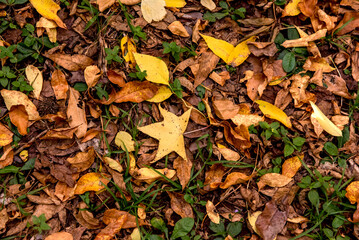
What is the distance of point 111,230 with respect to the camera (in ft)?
6.97

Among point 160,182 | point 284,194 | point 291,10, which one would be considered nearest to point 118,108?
point 160,182

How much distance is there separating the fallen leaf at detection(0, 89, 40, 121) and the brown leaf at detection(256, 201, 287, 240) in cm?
171

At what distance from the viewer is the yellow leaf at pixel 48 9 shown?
2342 mm

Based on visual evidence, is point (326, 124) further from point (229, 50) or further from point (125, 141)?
point (125, 141)

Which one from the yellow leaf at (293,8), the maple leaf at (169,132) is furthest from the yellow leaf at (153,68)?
the yellow leaf at (293,8)

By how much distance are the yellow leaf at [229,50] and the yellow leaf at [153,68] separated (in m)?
0.41

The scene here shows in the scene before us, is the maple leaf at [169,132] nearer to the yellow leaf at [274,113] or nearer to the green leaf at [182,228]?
the green leaf at [182,228]

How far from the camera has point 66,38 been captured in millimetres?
2406

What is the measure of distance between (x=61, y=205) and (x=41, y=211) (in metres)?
0.14

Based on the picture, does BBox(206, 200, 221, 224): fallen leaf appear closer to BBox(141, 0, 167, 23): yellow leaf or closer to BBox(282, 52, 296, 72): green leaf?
BBox(282, 52, 296, 72): green leaf

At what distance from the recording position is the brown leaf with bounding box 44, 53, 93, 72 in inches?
92.4

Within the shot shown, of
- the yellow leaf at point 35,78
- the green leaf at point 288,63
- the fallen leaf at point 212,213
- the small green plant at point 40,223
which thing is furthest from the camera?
the green leaf at point 288,63

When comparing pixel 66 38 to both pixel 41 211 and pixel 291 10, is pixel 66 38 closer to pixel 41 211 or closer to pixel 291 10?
pixel 41 211

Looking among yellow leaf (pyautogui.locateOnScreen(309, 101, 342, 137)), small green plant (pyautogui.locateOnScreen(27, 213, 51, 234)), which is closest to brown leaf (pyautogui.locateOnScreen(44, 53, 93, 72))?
small green plant (pyautogui.locateOnScreen(27, 213, 51, 234))
